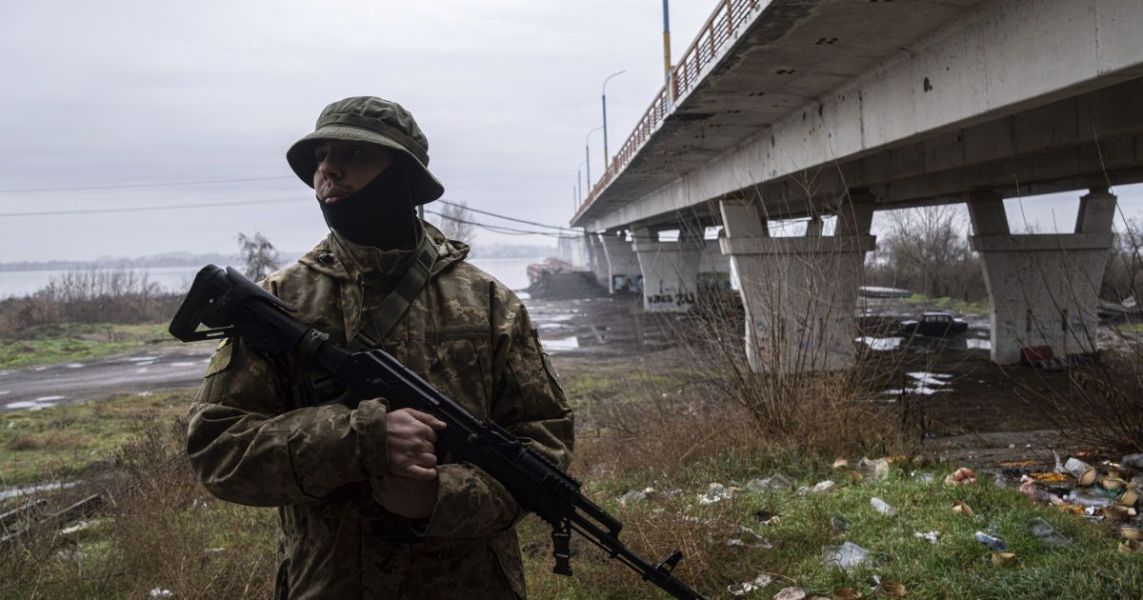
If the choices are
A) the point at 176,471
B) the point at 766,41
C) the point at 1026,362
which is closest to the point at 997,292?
the point at 1026,362

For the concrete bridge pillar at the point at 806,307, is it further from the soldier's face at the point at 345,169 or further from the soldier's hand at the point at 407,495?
the soldier's hand at the point at 407,495

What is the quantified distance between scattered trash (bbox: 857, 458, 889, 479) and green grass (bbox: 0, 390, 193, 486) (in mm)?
7214

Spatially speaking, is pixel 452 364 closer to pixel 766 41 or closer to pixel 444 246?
pixel 444 246

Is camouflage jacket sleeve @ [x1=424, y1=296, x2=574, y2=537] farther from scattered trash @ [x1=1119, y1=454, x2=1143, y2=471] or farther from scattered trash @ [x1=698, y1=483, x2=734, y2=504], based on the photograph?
scattered trash @ [x1=1119, y1=454, x2=1143, y2=471]

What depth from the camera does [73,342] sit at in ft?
82.4

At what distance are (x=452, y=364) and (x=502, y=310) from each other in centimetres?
23

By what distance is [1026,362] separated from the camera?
1517cm

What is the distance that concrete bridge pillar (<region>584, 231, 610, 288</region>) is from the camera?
5872 centimetres

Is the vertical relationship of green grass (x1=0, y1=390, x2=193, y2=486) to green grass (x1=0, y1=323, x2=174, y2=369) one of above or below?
below

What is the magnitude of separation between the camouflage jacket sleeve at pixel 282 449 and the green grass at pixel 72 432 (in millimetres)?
6133

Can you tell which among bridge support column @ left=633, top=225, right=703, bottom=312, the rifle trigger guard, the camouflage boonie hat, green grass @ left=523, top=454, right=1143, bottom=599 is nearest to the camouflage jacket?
the rifle trigger guard

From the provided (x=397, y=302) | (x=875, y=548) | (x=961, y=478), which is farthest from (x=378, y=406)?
(x=961, y=478)

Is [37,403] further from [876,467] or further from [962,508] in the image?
[962,508]

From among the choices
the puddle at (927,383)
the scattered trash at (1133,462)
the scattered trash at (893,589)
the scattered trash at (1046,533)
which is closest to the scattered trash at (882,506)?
the scattered trash at (1046,533)
